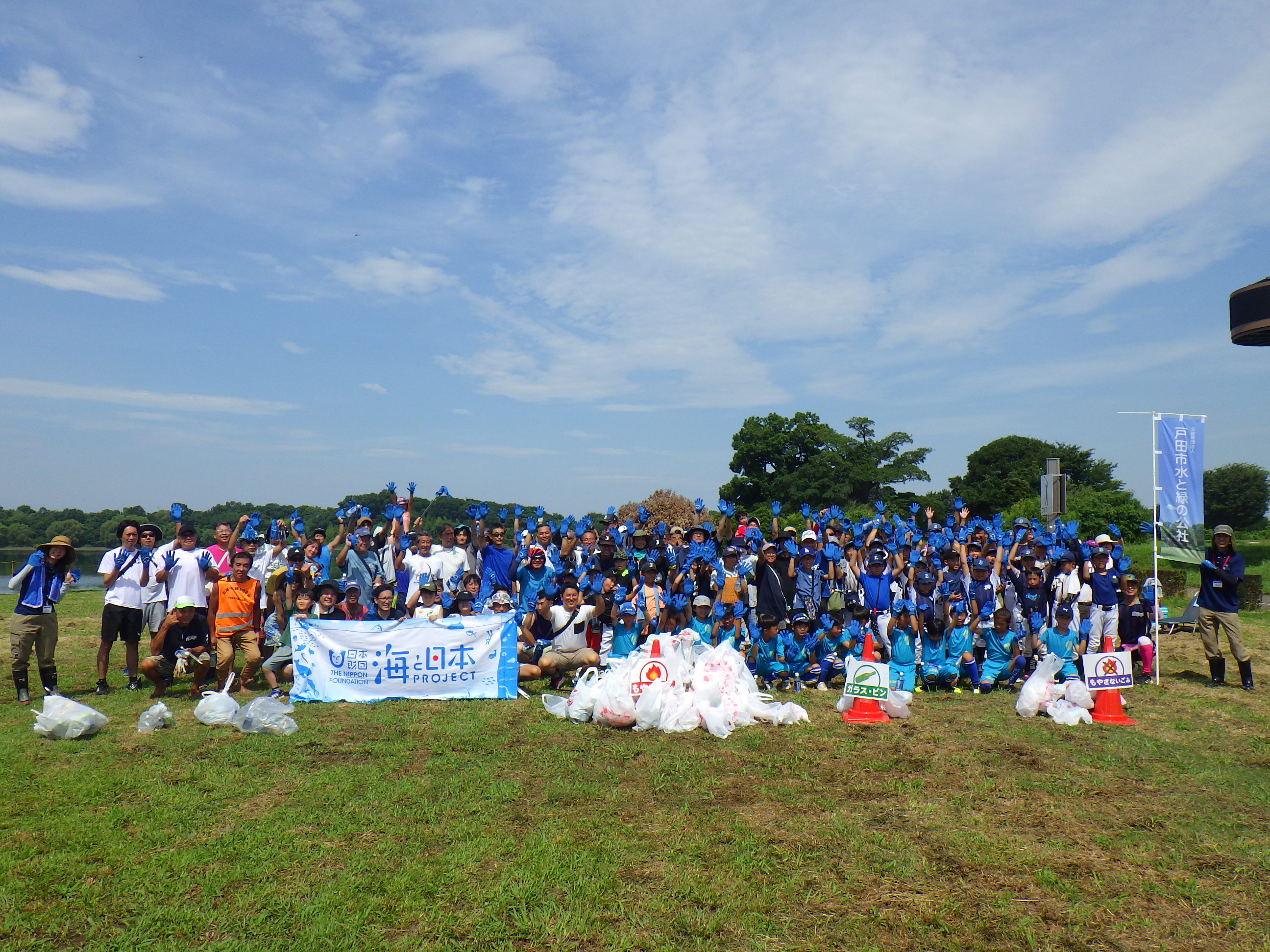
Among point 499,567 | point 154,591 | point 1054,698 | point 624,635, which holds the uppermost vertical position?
point 499,567

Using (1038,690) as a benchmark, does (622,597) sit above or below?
above

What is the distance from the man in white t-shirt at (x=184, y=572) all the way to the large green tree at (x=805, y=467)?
3551cm

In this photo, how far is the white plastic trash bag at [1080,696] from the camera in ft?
25.4

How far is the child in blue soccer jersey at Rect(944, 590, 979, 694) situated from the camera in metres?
9.19

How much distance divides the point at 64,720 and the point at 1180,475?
42.2ft

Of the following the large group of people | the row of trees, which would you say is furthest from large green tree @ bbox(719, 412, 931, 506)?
the large group of people

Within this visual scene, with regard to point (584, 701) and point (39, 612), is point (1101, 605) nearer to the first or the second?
point (584, 701)

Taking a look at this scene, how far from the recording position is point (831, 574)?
10.1 meters

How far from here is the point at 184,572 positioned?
879 centimetres

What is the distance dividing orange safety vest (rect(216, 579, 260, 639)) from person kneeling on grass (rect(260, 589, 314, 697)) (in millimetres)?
395

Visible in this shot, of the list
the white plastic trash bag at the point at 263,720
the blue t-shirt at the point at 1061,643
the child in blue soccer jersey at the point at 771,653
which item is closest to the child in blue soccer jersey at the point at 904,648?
the child in blue soccer jersey at the point at 771,653

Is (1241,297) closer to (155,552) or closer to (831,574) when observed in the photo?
(831,574)

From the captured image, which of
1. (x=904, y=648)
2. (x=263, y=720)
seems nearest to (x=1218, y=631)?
(x=904, y=648)

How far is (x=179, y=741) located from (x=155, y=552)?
308 cm
